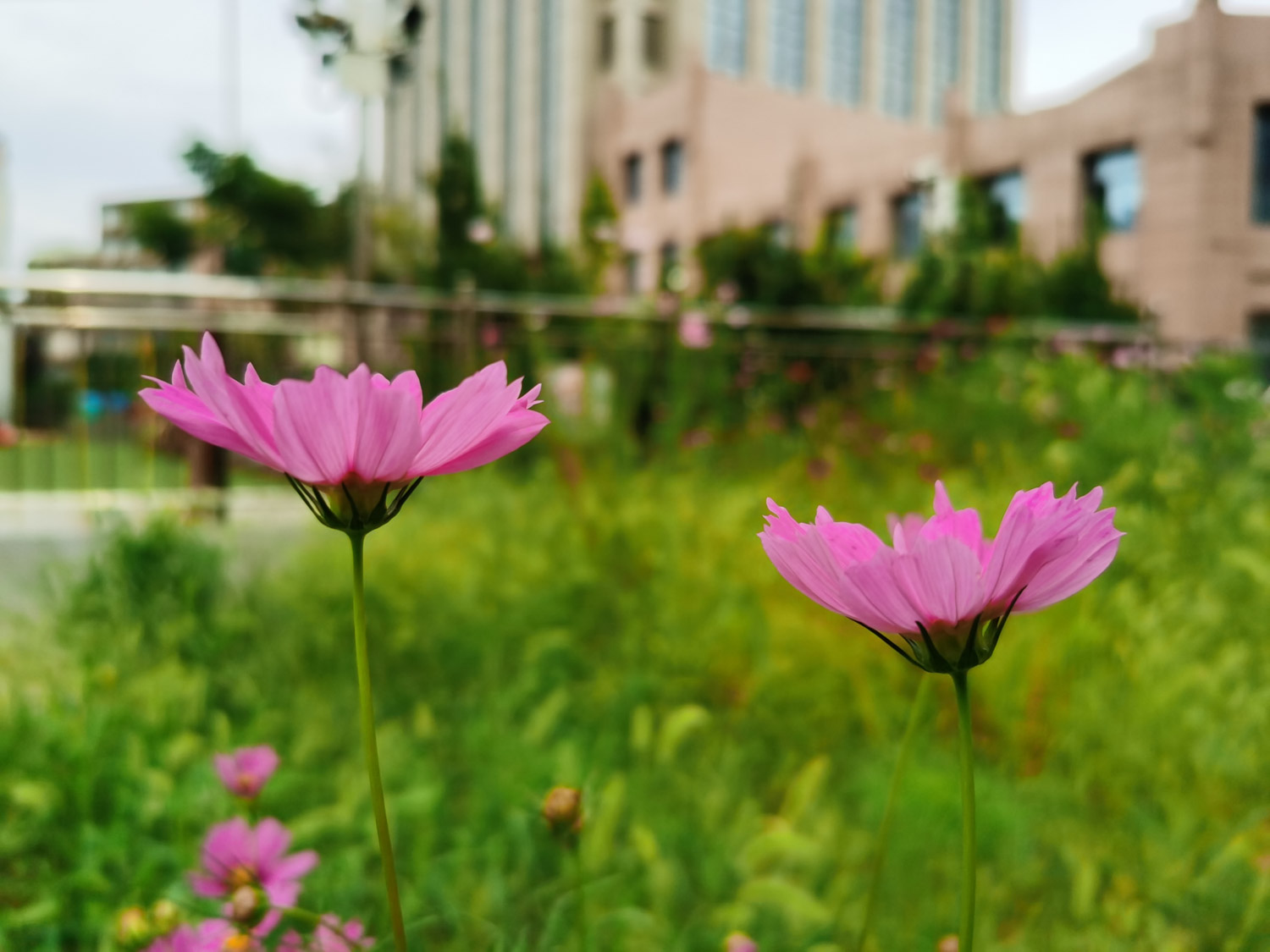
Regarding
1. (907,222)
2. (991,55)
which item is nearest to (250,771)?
(907,222)

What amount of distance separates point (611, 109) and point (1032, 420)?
88.8 feet

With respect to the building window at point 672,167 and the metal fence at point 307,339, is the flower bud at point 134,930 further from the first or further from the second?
the building window at point 672,167

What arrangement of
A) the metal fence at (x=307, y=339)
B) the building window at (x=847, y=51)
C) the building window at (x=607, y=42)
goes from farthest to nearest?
the building window at (x=847, y=51) < the building window at (x=607, y=42) < the metal fence at (x=307, y=339)

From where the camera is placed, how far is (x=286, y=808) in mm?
1319

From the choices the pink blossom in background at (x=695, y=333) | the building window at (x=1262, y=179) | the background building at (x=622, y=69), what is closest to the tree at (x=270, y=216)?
the background building at (x=622, y=69)

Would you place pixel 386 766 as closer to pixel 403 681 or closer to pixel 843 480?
pixel 403 681

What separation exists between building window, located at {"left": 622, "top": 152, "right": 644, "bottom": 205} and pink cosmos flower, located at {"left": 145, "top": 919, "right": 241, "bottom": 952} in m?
28.0

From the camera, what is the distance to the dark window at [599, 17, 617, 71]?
33844 mm

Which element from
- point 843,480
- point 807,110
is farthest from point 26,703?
point 807,110

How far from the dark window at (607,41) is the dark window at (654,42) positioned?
3.59 feet

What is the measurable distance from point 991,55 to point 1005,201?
34.1m

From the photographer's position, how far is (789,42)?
37.9 meters

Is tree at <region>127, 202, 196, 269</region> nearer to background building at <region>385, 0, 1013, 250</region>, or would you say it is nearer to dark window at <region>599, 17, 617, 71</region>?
background building at <region>385, 0, 1013, 250</region>

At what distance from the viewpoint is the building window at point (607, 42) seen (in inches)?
1332
